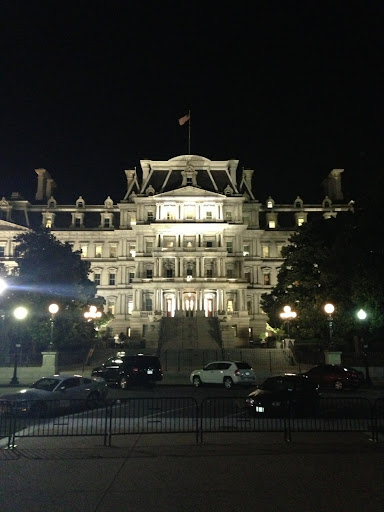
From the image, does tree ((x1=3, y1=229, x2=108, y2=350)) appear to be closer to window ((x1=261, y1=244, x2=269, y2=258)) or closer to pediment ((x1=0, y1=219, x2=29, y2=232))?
pediment ((x1=0, y1=219, x2=29, y2=232))

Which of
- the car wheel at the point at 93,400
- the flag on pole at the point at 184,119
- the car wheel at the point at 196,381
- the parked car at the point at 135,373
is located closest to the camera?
the car wheel at the point at 93,400

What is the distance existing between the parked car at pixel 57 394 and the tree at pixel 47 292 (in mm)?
22589

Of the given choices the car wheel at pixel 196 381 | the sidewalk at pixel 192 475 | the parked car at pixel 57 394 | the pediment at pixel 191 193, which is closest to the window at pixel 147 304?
the pediment at pixel 191 193

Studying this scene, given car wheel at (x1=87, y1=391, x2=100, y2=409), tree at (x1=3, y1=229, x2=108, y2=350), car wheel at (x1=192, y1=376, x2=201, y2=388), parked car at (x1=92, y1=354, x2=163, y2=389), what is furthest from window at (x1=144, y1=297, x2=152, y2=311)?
car wheel at (x1=87, y1=391, x2=100, y2=409)

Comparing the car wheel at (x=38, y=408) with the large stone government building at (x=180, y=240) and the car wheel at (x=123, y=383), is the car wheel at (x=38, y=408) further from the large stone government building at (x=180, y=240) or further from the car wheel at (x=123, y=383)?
the large stone government building at (x=180, y=240)

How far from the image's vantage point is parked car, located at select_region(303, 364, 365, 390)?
94.7 ft

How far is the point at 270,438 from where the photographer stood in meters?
12.9

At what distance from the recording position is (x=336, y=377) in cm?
2922

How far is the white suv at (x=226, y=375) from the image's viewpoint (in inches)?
1149

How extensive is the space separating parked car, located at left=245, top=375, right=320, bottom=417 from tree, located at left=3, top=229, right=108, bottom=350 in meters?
27.7

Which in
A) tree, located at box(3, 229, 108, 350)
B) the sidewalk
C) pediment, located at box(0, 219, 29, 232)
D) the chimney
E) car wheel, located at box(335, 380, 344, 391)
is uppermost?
the chimney

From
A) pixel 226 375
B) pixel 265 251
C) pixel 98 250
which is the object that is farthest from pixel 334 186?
pixel 226 375

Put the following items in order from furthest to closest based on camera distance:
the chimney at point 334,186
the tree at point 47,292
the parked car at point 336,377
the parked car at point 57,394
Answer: the chimney at point 334,186, the tree at point 47,292, the parked car at point 336,377, the parked car at point 57,394

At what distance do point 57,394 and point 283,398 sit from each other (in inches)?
331
